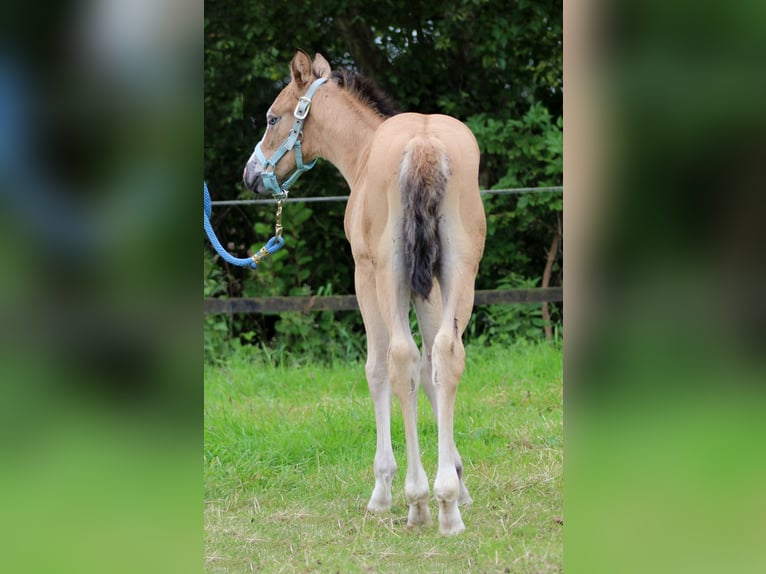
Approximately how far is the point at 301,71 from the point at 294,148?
44 centimetres

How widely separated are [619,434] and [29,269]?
3.51ft

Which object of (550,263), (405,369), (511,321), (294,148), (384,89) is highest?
(384,89)

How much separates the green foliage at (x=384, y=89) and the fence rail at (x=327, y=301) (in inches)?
27.1

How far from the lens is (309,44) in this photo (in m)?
9.59

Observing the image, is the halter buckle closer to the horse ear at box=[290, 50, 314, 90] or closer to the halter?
the halter

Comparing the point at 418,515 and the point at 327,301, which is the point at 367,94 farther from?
the point at 327,301

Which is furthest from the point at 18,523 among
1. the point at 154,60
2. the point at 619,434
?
the point at 619,434

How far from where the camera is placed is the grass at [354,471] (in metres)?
3.53

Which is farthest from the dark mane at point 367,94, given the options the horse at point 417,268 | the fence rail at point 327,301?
the fence rail at point 327,301

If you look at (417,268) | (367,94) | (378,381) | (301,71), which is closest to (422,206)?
(417,268)

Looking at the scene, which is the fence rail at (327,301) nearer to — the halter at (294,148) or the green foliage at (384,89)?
the green foliage at (384,89)

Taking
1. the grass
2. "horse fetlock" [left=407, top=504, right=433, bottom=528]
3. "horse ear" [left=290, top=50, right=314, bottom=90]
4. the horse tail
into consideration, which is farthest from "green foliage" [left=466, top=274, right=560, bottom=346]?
the horse tail

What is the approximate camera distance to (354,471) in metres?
5.07

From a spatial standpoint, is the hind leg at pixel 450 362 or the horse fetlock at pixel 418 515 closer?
the hind leg at pixel 450 362
